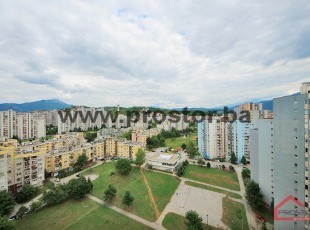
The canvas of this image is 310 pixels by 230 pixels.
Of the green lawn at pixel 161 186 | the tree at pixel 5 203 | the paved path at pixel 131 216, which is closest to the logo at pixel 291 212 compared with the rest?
the paved path at pixel 131 216

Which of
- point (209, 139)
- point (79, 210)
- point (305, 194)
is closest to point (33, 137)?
point (79, 210)

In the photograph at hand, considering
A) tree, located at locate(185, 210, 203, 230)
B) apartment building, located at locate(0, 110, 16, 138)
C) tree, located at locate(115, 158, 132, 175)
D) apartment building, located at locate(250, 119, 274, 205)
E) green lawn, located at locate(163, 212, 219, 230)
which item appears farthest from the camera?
apartment building, located at locate(0, 110, 16, 138)

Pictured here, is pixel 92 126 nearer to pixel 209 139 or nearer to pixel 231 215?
pixel 209 139

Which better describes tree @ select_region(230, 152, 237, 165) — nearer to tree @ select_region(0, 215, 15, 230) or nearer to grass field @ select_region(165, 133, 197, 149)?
A: grass field @ select_region(165, 133, 197, 149)

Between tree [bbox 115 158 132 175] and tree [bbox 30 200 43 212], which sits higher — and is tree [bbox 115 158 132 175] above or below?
above

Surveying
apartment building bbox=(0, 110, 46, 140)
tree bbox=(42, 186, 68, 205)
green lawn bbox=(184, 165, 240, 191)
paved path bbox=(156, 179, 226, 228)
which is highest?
apartment building bbox=(0, 110, 46, 140)

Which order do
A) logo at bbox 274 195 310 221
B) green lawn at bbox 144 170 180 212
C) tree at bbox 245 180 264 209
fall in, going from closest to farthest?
logo at bbox 274 195 310 221 < tree at bbox 245 180 264 209 < green lawn at bbox 144 170 180 212

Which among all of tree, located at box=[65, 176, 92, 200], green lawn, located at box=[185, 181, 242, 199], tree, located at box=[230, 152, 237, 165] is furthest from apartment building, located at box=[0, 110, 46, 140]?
tree, located at box=[230, 152, 237, 165]

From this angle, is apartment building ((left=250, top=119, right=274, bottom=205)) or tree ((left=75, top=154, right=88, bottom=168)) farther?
tree ((left=75, top=154, right=88, bottom=168))
